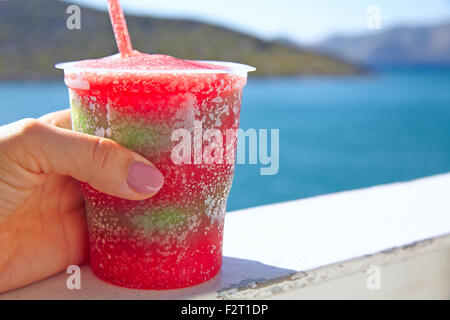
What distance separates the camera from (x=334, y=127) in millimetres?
10555

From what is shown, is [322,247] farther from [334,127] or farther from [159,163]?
[334,127]

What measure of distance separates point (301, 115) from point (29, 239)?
1154 cm

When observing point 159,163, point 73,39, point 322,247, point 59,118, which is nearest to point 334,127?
point 73,39

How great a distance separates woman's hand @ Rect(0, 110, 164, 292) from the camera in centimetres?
55

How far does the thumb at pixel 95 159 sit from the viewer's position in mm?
546

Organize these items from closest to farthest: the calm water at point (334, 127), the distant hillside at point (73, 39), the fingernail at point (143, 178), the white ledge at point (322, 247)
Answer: the fingernail at point (143, 178) < the white ledge at point (322, 247) < the calm water at point (334, 127) < the distant hillside at point (73, 39)

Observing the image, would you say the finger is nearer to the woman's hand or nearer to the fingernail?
the woman's hand

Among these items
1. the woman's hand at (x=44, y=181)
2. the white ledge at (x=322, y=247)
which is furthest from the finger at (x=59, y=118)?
the white ledge at (x=322, y=247)

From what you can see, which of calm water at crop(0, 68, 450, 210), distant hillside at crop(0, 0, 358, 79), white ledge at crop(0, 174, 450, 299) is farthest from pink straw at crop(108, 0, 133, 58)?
distant hillside at crop(0, 0, 358, 79)

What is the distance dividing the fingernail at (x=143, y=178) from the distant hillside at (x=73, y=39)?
9.71 meters

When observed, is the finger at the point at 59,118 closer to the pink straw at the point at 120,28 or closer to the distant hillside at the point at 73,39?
the pink straw at the point at 120,28

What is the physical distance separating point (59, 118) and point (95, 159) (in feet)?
0.73

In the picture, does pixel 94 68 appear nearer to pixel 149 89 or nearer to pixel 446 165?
pixel 149 89
